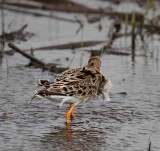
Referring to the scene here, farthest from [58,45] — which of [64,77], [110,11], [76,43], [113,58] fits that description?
[64,77]

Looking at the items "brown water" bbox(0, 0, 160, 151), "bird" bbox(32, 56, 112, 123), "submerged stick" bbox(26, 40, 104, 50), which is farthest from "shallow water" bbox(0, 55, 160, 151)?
"submerged stick" bbox(26, 40, 104, 50)

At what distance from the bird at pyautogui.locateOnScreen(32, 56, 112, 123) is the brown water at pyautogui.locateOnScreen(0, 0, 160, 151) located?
10.2 inches

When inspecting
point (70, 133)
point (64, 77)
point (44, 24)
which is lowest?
point (70, 133)

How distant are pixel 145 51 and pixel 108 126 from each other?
463 centimetres

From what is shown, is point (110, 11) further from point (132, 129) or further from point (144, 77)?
point (132, 129)

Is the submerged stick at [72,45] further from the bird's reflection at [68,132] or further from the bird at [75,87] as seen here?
the bird's reflection at [68,132]

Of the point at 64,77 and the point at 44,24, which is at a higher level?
the point at 44,24

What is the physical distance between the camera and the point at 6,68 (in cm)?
1078

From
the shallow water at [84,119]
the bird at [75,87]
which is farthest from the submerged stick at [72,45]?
the bird at [75,87]

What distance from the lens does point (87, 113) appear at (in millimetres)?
8453

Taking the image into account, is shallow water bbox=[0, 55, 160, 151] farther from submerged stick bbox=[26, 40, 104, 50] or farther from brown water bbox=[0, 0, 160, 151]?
submerged stick bbox=[26, 40, 104, 50]

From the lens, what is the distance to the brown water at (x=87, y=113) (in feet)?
23.8

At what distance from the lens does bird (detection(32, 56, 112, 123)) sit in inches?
304

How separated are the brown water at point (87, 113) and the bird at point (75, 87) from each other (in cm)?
26
